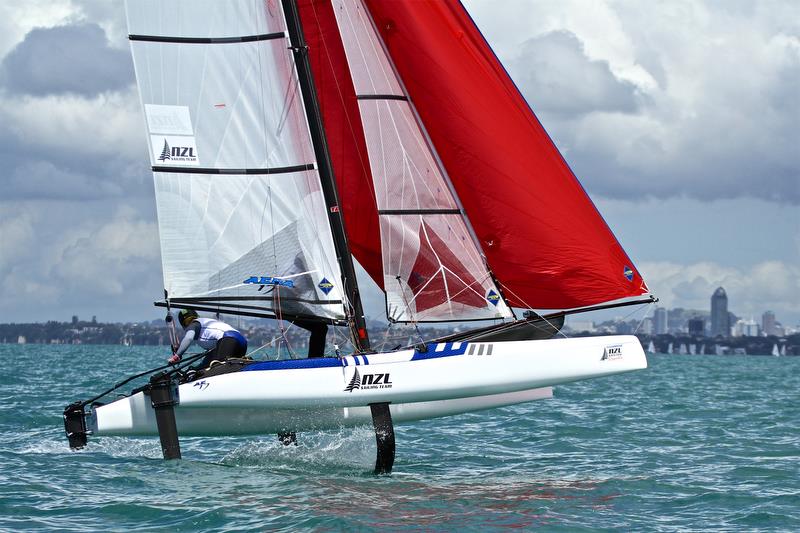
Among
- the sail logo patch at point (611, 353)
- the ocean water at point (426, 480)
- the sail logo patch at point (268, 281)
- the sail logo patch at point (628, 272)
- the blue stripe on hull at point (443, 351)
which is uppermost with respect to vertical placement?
the sail logo patch at point (268, 281)

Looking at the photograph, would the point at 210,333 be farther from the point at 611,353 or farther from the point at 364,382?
the point at 611,353

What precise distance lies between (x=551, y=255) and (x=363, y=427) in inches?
121

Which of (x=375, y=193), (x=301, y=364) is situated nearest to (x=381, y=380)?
(x=301, y=364)

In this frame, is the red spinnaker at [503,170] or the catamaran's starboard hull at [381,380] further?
the red spinnaker at [503,170]

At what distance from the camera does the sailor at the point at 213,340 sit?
479 inches

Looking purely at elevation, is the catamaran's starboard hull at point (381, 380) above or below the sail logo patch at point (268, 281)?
below

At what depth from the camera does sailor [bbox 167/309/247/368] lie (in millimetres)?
12164

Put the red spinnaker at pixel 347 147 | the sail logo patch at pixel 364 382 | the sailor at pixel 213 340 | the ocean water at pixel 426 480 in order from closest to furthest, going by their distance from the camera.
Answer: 1. the ocean water at pixel 426 480
2. the sail logo patch at pixel 364 382
3. the sailor at pixel 213 340
4. the red spinnaker at pixel 347 147

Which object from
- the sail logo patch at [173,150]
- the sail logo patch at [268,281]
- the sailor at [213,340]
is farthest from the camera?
the sail logo patch at [268,281]

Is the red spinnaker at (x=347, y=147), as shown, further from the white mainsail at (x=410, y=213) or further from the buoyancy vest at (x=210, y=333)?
the buoyancy vest at (x=210, y=333)

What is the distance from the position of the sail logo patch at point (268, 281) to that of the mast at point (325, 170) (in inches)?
24.3

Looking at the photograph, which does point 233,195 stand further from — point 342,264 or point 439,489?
point 439,489

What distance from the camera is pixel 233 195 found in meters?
12.5

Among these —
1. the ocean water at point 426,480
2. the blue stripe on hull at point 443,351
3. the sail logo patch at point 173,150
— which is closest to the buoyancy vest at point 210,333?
the ocean water at point 426,480
